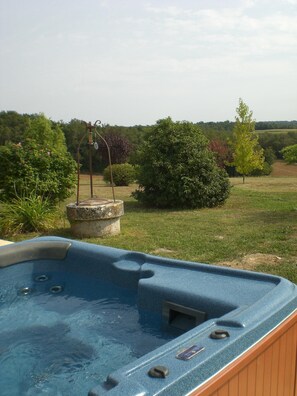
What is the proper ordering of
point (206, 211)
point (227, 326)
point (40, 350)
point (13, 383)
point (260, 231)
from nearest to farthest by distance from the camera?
point (227, 326)
point (13, 383)
point (40, 350)
point (260, 231)
point (206, 211)

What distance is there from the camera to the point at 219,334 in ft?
7.29

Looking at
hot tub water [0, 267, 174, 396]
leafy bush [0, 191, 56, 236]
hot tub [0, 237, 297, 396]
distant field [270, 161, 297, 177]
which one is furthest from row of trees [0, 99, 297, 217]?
distant field [270, 161, 297, 177]

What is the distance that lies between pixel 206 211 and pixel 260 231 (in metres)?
2.79

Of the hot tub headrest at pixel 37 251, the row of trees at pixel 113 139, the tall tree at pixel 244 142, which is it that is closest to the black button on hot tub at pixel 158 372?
the hot tub headrest at pixel 37 251

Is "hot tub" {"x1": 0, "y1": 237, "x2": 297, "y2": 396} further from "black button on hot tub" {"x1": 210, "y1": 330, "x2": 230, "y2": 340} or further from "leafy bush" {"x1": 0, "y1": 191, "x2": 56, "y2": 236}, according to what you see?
"leafy bush" {"x1": 0, "y1": 191, "x2": 56, "y2": 236}

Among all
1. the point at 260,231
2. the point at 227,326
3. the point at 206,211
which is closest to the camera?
the point at 227,326

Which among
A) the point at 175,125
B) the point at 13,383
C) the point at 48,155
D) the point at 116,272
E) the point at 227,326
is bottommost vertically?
the point at 13,383

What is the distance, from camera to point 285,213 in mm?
8883

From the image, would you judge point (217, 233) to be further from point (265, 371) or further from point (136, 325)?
point (265, 371)

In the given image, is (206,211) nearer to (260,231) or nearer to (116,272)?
(260,231)

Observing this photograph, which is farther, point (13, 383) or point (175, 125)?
point (175, 125)

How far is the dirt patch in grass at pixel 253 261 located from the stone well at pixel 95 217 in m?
2.45

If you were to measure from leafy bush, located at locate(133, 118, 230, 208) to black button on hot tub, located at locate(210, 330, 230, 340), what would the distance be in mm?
7949

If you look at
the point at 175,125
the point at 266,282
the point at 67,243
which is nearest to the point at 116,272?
the point at 67,243
